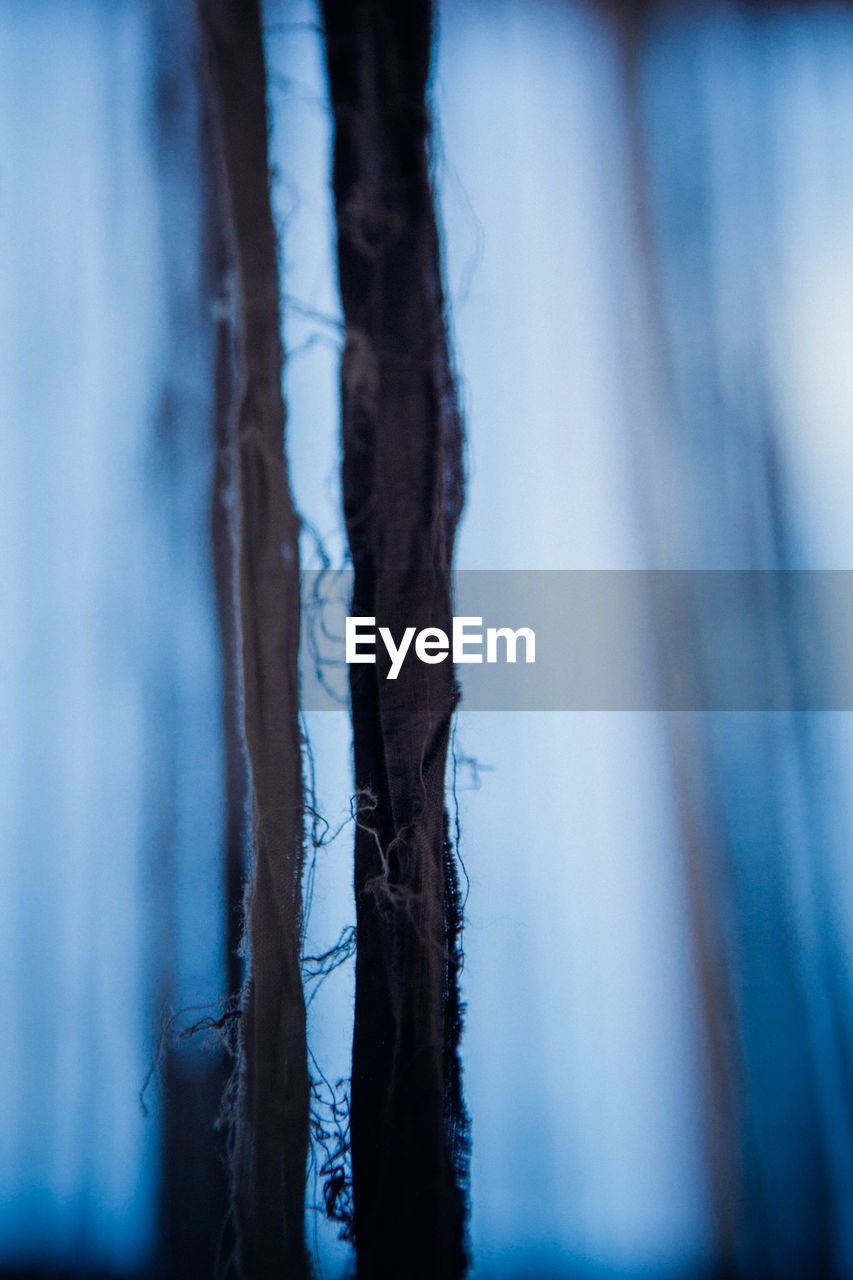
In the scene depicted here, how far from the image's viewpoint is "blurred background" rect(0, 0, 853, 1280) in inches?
31.6

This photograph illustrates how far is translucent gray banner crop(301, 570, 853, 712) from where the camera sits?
86 centimetres

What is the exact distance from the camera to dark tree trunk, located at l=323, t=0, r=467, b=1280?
783 mm

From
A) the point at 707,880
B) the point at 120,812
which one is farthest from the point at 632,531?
the point at 120,812

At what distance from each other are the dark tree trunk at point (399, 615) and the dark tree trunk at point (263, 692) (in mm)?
63

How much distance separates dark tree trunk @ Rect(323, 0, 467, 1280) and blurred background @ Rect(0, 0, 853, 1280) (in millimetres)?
23

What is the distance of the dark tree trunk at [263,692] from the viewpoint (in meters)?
0.78

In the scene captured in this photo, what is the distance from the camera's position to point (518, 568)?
2.92 feet

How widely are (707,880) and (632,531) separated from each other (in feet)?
1.23

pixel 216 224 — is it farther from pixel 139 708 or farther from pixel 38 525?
pixel 139 708

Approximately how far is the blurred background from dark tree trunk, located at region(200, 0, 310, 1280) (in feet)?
0.08

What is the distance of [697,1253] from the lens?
80cm

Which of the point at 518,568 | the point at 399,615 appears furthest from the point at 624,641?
the point at 399,615

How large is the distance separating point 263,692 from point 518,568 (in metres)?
Result: 0.30

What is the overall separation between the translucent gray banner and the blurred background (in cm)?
2
